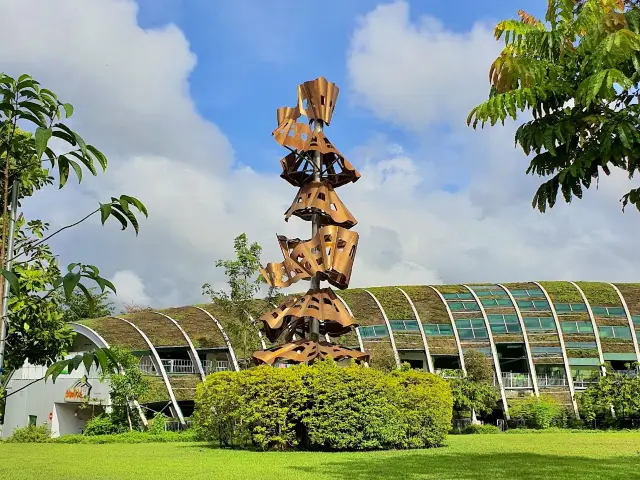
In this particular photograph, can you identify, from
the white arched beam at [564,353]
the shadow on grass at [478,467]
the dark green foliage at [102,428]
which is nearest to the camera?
the shadow on grass at [478,467]

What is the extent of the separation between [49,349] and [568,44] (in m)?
6.48

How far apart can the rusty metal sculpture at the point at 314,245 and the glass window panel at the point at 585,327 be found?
23382mm

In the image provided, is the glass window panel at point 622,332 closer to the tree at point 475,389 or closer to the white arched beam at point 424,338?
the tree at point 475,389

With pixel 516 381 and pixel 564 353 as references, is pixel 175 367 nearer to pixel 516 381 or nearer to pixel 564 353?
pixel 516 381

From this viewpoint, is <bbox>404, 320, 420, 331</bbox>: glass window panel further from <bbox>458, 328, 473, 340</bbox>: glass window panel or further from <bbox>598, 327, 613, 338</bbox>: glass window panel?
<bbox>598, 327, 613, 338</bbox>: glass window panel

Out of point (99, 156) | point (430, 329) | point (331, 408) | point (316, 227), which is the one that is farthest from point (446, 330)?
point (99, 156)

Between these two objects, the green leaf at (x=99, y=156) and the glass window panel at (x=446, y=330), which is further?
the glass window panel at (x=446, y=330)

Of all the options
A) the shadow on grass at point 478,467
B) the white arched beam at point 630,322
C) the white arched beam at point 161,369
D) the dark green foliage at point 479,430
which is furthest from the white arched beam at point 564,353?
the shadow on grass at point 478,467

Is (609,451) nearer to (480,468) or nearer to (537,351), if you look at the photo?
(480,468)

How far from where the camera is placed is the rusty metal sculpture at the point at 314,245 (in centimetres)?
2031

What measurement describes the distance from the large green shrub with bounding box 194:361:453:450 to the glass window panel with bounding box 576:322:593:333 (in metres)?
23.0

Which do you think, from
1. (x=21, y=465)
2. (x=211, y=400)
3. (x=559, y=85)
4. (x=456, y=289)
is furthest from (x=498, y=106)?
(x=456, y=289)

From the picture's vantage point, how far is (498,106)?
5793 mm

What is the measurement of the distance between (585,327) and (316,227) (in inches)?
972
